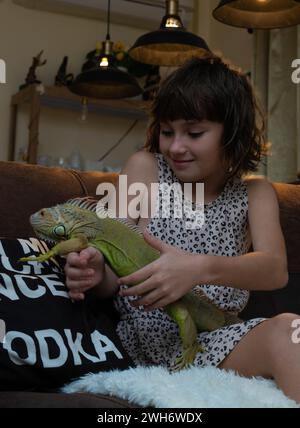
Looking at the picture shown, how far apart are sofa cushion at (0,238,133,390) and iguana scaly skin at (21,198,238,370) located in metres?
0.09

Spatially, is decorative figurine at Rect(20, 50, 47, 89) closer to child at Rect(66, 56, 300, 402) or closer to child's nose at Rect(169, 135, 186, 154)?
child at Rect(66, 56, 300, 402)

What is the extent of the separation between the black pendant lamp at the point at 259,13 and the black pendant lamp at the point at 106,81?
102 centimetres

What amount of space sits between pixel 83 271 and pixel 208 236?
381 millimetres

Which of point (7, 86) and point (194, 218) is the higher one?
point (7, 86)

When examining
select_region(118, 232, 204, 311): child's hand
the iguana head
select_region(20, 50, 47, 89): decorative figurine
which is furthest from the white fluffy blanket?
select_region(20, 50, 47, 89): decorative figurine

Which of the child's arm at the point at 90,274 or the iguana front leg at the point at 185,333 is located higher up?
the child's arm at the point at 90,274

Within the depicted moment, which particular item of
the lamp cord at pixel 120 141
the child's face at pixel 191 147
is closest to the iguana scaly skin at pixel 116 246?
the child's face at pixel 191 147

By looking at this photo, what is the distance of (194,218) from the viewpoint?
1.56m

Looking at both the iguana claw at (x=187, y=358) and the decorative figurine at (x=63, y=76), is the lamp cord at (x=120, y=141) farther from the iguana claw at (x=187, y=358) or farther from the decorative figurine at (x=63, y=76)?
the iguana claw at (x=187, y=358)

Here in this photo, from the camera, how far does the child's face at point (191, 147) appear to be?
1.48 m

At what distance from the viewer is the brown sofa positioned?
1.59 meters
